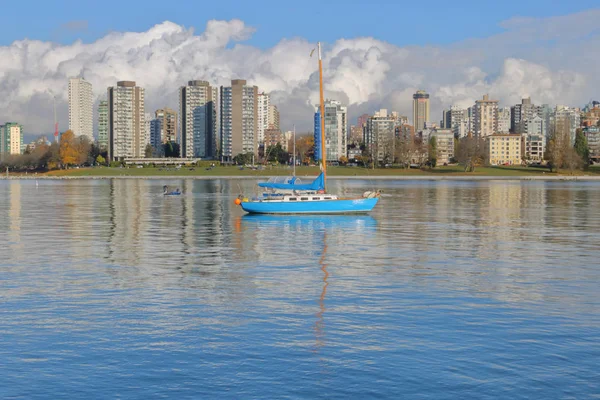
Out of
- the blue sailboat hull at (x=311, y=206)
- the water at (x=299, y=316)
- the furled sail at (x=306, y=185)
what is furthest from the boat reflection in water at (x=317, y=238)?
the furled sail at (x=306, y=185)

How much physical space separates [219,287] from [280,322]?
693cm

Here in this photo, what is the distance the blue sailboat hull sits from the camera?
68.2 m

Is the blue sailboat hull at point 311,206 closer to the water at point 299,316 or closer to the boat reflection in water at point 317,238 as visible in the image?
the boat reflection in water at point 317,238

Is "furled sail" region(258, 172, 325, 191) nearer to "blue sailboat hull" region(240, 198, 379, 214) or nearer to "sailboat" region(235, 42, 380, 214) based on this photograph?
"sailboat" region(235, 42, 380, 214)

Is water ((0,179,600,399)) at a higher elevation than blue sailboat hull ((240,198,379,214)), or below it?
below

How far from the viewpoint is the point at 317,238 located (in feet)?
163

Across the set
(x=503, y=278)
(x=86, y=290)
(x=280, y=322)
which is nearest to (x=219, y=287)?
(x=86, y=290)

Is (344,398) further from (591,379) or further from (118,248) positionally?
(118,248)

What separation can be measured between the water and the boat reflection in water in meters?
0.19

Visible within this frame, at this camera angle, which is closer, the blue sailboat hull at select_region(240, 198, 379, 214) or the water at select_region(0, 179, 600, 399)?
the water at select_region(0, 179, 600, 399)

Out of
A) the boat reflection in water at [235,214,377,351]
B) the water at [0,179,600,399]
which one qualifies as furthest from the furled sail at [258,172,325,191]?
the water at [0,179,600,399]

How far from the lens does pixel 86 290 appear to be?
29031 mm

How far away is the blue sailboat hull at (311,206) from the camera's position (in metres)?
68.2

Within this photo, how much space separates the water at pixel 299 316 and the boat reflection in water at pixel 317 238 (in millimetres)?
187
